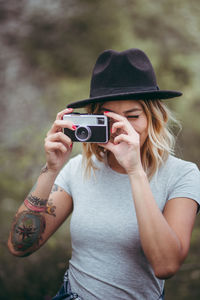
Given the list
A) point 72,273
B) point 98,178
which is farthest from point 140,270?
point 98,178

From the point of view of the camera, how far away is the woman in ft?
4.35

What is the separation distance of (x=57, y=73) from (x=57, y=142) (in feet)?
6.53

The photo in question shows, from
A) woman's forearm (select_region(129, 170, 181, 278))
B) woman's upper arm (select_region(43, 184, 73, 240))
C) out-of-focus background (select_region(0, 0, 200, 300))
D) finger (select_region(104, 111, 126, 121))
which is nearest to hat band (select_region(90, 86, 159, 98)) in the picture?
finger (select_region(104, 111, 126, 121))

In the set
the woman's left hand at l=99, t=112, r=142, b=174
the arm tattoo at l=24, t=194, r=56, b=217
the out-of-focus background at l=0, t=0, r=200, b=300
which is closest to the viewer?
the woman's left hand at l=99, t=112, r=142, b=174

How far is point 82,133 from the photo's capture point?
1534mm

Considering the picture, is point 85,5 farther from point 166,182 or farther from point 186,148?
point 166,182

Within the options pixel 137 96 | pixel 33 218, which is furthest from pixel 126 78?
pixel 33 218

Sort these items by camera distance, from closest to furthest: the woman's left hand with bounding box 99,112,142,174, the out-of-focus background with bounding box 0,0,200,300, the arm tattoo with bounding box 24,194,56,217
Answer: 1. the woman's left hand with bounding box 99,112,142,174
2. the arm tattoo with bounding box 24,194,56,217
3. the out-of-focus background with bounding box 0,0,200,300

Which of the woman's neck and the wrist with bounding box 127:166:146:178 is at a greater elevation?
the woman's neck

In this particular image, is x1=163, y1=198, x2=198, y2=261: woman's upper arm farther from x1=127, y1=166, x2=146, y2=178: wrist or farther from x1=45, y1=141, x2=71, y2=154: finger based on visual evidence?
x1=45, y1=141, x2=71, y2=154: finger

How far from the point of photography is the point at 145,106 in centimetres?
153

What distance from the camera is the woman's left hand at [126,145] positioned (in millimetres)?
1373

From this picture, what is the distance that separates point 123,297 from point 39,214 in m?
0.62

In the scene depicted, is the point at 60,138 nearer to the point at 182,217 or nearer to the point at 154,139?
the point at 154,139
